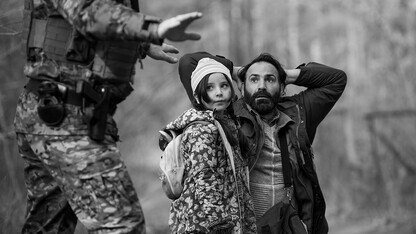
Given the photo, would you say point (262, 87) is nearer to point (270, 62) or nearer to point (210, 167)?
point (270, 62)

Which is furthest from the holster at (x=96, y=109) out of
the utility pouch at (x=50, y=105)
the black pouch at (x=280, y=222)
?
the black pouch at (x=280, y=222)

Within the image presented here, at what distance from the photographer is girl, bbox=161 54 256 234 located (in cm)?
529

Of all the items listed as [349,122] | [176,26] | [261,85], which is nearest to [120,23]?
[176,26]

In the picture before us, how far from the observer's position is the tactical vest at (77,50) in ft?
14.7

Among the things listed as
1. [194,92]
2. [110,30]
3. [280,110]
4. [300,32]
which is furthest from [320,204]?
[300,32]

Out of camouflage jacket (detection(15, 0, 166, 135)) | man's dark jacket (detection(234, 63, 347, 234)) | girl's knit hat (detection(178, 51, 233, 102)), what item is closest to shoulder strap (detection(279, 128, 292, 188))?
man's dark jacket (detection(234, 63, 347, 234))

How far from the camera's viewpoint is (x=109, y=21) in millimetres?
4215

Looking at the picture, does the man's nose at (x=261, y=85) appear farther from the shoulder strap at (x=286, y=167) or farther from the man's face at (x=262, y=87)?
the shoulder strap at (x=286, y=167)

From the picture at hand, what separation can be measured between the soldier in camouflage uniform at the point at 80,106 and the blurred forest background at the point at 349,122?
8.08 ft

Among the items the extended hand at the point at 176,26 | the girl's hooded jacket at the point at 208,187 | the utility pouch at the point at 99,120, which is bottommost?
the girl's hooded jacket at the point at 208,187

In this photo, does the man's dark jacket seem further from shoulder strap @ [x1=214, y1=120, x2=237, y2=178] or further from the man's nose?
shoulder strap @ [x1=214, y1=120, x2=237, y2=178]

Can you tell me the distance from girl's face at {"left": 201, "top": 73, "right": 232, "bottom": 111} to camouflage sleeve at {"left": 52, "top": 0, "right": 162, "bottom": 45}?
60.5 inches

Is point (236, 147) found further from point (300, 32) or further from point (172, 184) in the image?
point (300, 32)

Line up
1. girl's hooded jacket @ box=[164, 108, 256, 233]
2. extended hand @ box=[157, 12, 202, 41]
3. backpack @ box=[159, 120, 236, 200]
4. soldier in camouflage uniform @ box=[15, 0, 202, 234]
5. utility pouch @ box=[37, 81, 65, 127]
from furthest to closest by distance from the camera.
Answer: backpack @ box=[159, 120, 236, 200] < girl's hooded jacket @ box=[164, 108, 256, 233] < utility pouch @ box=[37, 81, 65, 127] < soldier in camouflage uniform @ box=[15, 0, 202, 234] < extended hand @ box=[157, 12, 202, 41]
